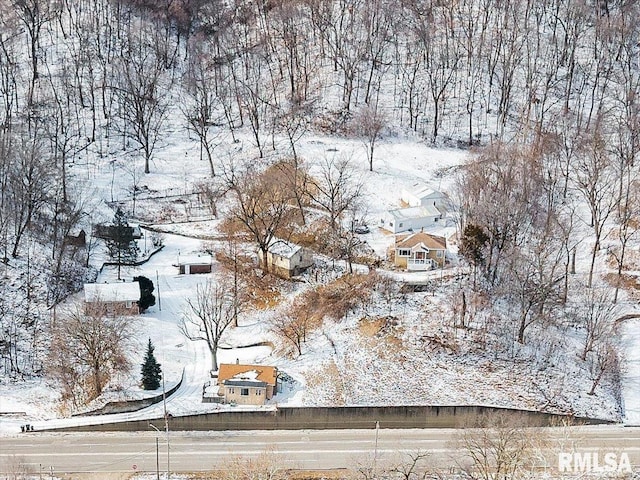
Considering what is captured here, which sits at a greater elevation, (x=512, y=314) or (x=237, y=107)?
(x=237, y=107)

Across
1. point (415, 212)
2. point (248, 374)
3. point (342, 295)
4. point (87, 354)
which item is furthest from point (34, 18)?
point (248, 374)

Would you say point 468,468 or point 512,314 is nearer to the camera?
point 468,468

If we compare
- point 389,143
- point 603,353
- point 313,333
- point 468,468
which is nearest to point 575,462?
point 468,468

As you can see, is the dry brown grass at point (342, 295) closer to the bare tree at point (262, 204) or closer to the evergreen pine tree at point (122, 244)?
the bare tree at point (262, 204)

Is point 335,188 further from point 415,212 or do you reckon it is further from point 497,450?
point 497,450

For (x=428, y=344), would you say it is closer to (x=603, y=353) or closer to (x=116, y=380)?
(x=603, y=353)

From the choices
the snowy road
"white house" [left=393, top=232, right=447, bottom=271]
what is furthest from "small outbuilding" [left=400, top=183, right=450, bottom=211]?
the snowy road

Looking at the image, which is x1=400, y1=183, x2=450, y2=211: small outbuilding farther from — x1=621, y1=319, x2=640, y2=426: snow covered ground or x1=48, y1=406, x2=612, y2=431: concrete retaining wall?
x1=48, y1=406, x2=612, y2=431: concrete retaining wall

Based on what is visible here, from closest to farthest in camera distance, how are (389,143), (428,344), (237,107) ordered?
(428,344) → (389,143) → (237,107)
